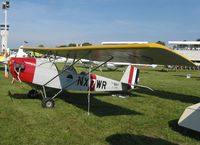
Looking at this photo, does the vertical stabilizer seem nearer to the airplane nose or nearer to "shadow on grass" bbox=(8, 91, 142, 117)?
"shadow on grass" bbox=(8, 91, 142, 117)

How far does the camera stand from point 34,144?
18.4ft

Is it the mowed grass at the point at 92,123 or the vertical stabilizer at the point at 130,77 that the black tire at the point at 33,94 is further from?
the vertical stabilizer at the point at 130,77

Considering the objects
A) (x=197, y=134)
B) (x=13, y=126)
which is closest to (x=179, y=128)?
(x=197, y=134)

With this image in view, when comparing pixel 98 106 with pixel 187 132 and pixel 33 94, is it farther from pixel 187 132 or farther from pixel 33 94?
pixel 187 132

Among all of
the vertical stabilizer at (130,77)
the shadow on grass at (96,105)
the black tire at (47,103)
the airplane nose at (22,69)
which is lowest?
the shadow on grass at (96,105)

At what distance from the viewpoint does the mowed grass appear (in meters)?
6.05

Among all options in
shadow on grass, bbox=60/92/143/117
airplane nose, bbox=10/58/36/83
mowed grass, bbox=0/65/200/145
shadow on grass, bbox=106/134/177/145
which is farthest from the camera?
airplane nose, bbox=10/58/36/83

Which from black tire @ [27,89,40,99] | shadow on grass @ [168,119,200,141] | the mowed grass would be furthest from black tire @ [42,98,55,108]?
shadow on grass @ [168,119,200,141]

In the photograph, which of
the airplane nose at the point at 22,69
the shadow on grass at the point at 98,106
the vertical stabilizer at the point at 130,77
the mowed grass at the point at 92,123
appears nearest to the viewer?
the mowed grass at the point at 92,123

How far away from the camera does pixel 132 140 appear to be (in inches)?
240

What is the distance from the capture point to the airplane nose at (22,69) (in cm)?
977

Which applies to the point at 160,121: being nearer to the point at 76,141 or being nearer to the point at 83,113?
the point at 83,113

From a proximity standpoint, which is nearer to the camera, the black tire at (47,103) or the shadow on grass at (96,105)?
the shadow on grass at (96,105)

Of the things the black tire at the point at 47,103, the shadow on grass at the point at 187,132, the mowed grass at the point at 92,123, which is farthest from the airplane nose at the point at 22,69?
the shadow on grass at the point at 187,132
